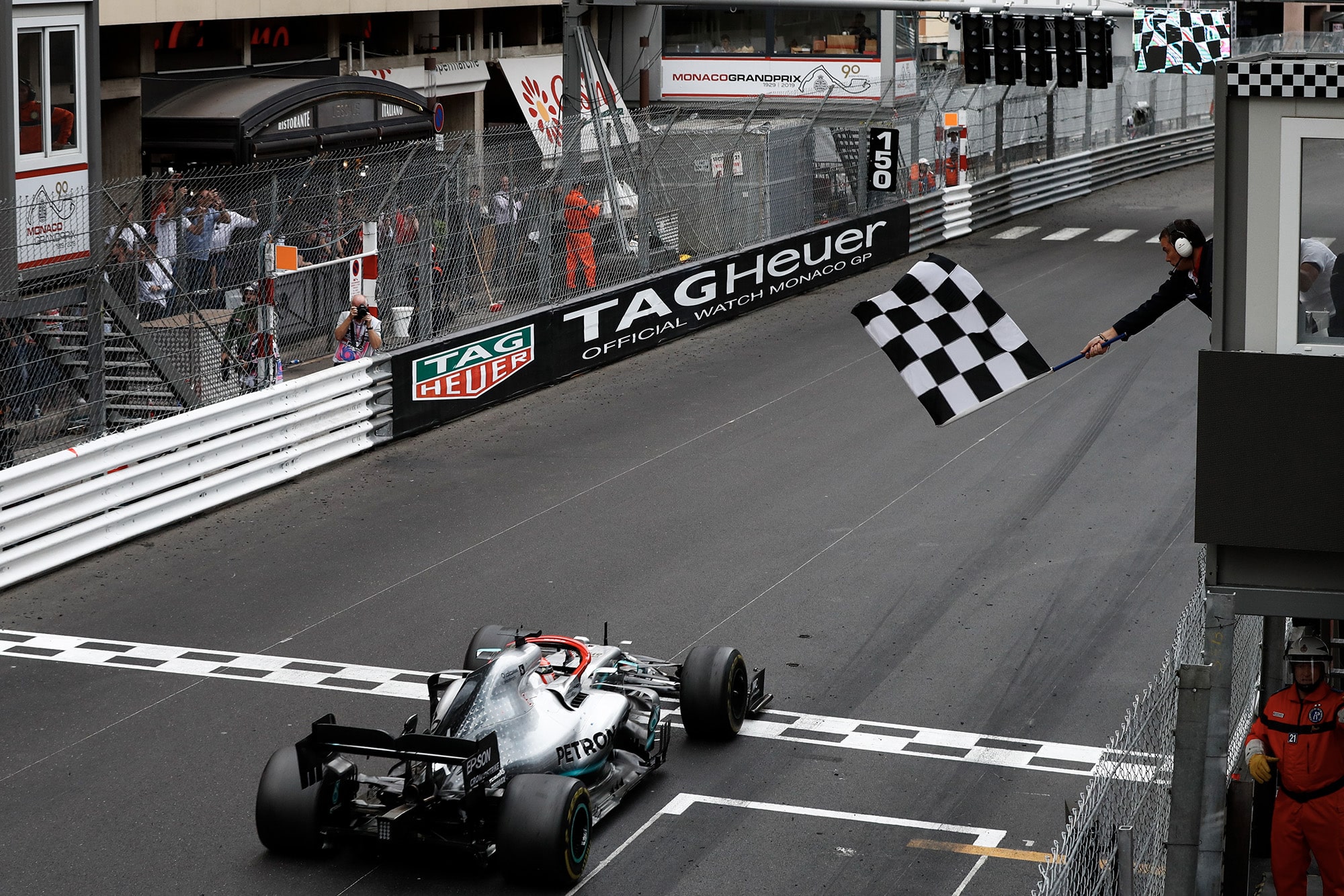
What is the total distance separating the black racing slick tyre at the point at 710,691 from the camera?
31.5ft

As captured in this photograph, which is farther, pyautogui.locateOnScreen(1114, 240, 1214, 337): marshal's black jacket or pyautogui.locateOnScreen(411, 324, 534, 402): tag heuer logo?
pyautogui.locateOnScreen(411, 324, 534, 402): tag heuer logo

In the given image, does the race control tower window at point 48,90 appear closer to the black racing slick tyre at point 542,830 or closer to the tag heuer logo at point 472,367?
the tag heuer logo at point 472,367

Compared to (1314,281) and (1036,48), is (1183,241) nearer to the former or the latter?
(1314,281)

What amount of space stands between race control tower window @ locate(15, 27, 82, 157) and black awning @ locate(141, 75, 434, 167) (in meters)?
6.10

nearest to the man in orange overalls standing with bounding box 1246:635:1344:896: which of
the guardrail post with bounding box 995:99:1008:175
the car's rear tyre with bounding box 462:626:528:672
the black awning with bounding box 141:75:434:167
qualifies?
the car's rear tyre with bounding box 462:626:528:672

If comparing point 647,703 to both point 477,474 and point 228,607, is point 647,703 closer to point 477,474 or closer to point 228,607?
point 228,607

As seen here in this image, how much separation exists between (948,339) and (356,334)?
29.6ft

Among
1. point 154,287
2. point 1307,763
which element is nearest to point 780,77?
point 154,287

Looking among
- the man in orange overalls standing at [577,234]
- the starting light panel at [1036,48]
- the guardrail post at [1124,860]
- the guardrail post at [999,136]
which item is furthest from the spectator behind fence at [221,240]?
the guardrail post at [999,136]

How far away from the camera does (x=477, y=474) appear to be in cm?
1571

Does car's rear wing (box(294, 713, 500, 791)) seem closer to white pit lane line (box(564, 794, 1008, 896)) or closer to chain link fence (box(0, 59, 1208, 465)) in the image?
white pit lane line (box(564, 794, 1008, 896))

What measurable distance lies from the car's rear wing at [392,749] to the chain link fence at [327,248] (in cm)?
608

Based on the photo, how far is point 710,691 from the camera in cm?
959

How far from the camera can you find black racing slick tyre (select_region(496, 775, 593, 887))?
25.5 feet
